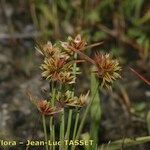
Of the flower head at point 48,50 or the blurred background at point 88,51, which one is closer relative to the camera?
the flower head at point 48,50

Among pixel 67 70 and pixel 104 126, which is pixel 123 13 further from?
pixel 67 70

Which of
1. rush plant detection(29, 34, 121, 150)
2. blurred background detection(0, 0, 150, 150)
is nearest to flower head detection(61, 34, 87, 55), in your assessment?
rush plant detection(29, 34, 121, 150)

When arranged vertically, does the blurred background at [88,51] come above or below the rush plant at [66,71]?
above

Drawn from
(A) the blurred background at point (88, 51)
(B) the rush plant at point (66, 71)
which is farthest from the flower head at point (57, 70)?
(A) the blurred background at point (88, 51)

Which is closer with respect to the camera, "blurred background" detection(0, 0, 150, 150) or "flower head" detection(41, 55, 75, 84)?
"flower head" detection(41, 55, 75, 84)

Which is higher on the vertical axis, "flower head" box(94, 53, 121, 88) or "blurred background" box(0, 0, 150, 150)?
"blurred background" box(0, 0, 150, 150)

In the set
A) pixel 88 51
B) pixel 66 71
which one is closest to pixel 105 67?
pixel 66 71

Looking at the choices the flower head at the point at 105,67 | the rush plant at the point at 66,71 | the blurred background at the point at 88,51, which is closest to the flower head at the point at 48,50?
the rush plant at the point at 66,71

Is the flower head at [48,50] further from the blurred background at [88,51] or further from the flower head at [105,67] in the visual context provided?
the blurred background at [88,51]

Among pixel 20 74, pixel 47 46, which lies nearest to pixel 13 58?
pixel 20 74

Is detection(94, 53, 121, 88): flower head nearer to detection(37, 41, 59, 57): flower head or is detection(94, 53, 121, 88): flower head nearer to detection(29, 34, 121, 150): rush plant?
detection(29, 34, 121, 150): rush plant
